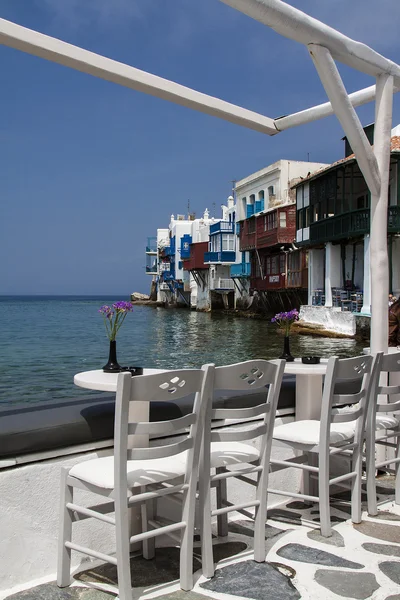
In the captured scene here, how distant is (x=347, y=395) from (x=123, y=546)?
1.40m

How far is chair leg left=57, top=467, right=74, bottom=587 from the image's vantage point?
250cm

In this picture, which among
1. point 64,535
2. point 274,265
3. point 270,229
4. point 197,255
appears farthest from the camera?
point 197,255

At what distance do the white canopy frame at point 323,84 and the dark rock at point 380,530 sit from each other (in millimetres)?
1269

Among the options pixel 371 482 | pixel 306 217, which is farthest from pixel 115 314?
pixel 306 217

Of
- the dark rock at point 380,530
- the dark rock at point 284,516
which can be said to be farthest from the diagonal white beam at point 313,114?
the dark rock at point 380,530

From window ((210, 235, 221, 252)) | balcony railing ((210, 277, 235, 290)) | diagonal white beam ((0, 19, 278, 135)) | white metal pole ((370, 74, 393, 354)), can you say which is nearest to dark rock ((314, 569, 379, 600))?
white metal pole ((370, 74, 393, 354))

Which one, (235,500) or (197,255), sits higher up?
(197,255)

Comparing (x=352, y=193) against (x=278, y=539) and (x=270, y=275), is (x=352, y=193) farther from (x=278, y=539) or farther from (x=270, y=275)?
(x=278, y=539)

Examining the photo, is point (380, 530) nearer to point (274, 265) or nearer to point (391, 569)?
point (391, 569)

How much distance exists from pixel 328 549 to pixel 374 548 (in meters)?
0.22

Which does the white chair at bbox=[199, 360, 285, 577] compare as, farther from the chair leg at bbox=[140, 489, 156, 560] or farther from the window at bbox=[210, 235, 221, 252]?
the window at bbox=[210, 235, 221, 252]

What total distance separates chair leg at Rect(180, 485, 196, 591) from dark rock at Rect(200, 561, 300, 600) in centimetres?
10

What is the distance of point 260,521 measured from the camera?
282 cm

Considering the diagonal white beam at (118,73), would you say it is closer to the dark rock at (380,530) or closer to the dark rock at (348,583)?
the dark rock at (380,530)
